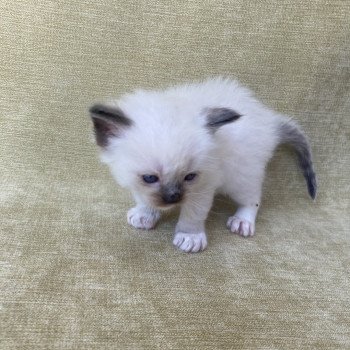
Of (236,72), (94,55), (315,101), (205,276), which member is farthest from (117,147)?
(315,101)

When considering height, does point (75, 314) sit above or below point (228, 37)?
below

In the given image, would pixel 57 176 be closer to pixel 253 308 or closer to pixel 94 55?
pixel 94 55

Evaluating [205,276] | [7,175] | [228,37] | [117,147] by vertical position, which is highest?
[228,37]

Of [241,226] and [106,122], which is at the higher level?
[106,122]

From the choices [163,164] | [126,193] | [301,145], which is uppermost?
[163,164]

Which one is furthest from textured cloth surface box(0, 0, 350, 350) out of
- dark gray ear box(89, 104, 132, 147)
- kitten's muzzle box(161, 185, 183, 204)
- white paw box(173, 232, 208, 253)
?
dark gray ear box(89, 104, 132, 147)

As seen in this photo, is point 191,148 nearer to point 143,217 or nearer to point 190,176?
point 190,176

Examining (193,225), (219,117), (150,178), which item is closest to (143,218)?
(193,225)
